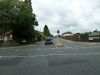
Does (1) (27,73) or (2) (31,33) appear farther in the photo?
(2) (31,33)

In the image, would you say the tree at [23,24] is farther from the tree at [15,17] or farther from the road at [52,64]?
the road at [52,64]

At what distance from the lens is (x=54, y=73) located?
36.8 ft

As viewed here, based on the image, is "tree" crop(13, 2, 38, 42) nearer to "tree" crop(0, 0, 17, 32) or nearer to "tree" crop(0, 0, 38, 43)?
"tree" crop(0, 0, 38, 43)

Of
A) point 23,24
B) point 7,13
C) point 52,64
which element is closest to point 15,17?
point 7,13

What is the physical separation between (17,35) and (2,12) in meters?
9.75

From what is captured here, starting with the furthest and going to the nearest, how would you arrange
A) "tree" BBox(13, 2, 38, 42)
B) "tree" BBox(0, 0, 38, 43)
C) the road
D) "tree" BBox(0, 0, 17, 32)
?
"tree" BBox(13, 2, 38, 42), "tree" BBox(0, 0, 38, 43), "tree" BBox(0, 0, 17, 32), the road

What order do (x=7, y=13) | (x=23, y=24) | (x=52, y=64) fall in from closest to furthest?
1. (x=52, y=64)
2. (x=7, y=13)
3. (x=23, y=24)

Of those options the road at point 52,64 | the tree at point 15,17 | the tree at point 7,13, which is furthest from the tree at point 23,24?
the road at point 52,64

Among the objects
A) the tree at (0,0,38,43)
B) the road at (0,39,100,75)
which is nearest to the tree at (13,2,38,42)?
the tree at (0,0,38,43)

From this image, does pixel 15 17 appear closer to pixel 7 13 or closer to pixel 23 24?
pixel 7 13

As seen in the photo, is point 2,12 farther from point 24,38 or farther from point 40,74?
point 40,74

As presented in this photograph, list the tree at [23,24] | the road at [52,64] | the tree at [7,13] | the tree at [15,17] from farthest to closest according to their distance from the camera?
the tree at [23,24], the tree at [15,17], the tree at [7,13], the road at [52,64]

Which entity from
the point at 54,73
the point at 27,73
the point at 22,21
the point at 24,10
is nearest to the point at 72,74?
the point at 54,73

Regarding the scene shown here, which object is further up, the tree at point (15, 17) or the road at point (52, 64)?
the tree at point (15, 17)
